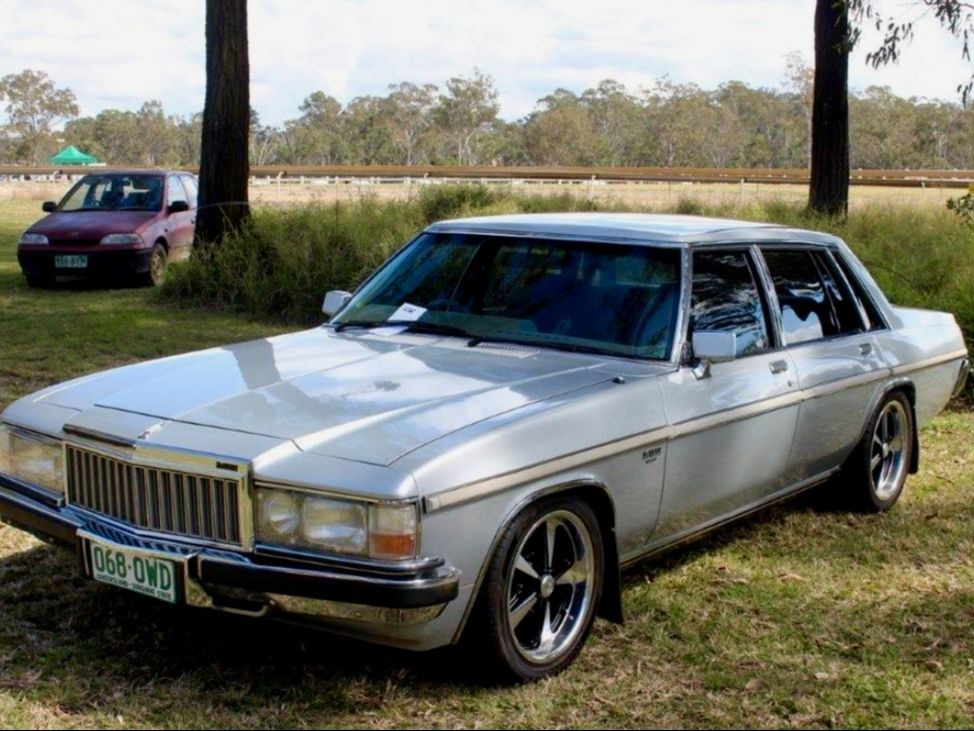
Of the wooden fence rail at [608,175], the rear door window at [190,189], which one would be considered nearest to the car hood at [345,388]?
the rear door window at [190,189]

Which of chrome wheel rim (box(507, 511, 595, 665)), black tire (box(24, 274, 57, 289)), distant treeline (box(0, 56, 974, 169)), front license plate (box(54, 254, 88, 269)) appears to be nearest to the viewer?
chrome wheel rim (box(507, 511, 595, 665))

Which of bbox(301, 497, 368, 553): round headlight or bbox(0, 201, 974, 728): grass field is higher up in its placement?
bbox(301, 497, 368, 553): round headlight

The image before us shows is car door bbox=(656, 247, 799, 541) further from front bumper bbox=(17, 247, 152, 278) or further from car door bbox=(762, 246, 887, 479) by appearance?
front bumper bbox=(17, 247, 152, 278)

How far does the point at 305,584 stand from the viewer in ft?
11.9

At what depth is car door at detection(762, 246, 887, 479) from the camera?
18.2 feet

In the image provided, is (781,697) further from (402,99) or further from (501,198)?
(402,99)

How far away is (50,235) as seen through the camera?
602 inches

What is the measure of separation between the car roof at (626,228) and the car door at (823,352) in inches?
7.8

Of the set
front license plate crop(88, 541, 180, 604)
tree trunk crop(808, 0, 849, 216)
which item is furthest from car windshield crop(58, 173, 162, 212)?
front license plate crop(88, 541, 180, 604)

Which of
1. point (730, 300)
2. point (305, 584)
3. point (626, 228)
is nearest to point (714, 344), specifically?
point (730, 300)

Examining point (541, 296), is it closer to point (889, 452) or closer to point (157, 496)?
point (157, 496)

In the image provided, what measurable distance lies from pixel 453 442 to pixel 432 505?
253mm

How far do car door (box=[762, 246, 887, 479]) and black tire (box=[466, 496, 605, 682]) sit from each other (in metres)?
1.59

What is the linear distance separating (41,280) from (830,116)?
9775 mm
